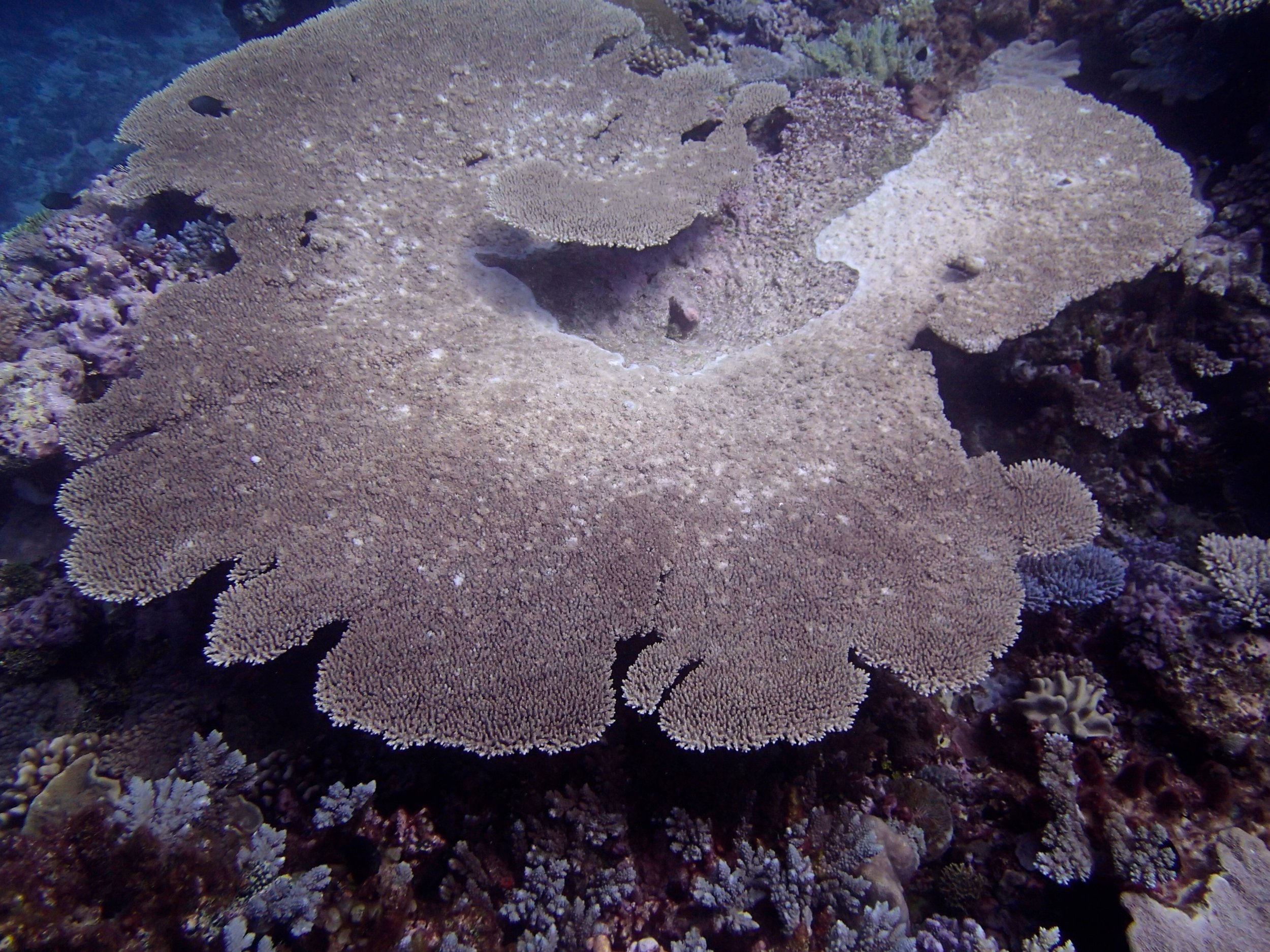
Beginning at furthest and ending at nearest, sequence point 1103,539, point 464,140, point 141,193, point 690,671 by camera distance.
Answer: point 464,140 → point 141,193 → point 1103,539 → point 690,671

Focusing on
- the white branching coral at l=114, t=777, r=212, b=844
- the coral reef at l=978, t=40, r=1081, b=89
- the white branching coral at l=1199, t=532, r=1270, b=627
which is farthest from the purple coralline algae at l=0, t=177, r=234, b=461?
the coral reef at l=978, t=40, r=1081, b=89

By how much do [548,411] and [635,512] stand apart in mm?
842

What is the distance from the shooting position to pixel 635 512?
125 inches

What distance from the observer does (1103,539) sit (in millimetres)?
3975

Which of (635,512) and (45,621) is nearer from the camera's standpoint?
(635,512)

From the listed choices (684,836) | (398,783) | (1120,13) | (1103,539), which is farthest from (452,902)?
(1120,13)

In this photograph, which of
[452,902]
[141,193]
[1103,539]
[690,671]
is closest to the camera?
[690,671]

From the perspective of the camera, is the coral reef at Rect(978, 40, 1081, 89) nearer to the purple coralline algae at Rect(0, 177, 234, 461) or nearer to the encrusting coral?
the encrusting coral

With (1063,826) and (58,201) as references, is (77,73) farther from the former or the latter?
(1063,826)

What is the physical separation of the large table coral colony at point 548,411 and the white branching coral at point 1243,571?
0.95 m

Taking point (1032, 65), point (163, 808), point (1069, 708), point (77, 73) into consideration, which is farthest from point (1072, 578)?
point (77, 73)

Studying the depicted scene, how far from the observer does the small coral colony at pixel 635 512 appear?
275 centimetres

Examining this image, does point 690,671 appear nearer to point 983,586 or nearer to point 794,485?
point 794,485

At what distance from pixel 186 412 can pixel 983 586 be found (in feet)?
14.7
